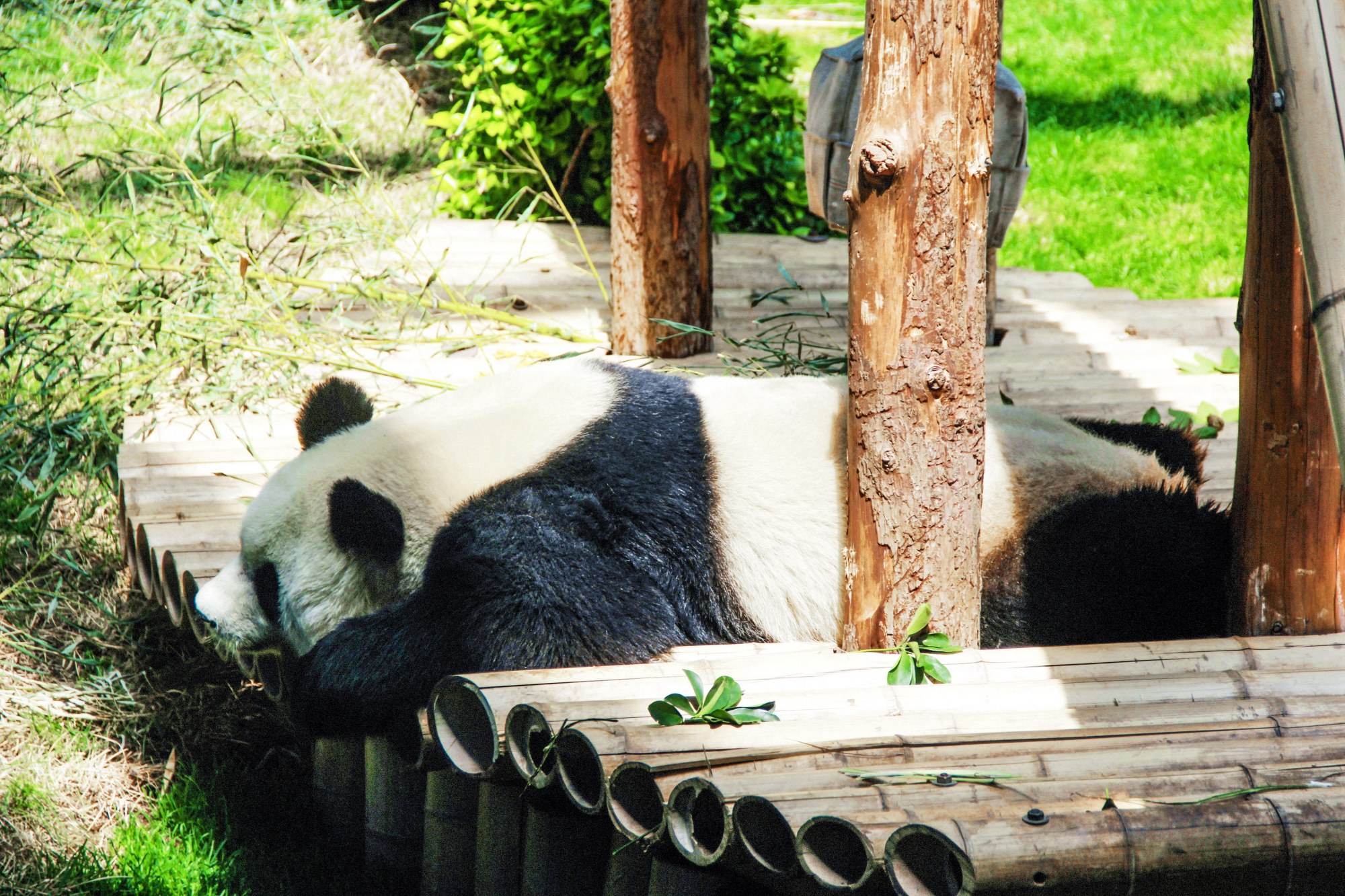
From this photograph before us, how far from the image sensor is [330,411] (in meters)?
2.82

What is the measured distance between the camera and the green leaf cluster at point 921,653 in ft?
6.82

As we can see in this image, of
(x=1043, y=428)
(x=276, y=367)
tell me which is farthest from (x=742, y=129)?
(x=1043, y=428)

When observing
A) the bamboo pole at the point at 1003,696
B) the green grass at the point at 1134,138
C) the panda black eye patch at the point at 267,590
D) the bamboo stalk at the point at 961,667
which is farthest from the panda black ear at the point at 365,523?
the green grass at the point at 1134,138

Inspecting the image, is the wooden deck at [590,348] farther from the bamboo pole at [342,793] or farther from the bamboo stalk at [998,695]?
the bamboo stalk at [998,695]

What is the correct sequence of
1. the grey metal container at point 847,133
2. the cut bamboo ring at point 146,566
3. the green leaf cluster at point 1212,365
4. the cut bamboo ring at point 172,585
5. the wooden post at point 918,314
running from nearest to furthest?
the wooden post at point 918,314 → the cut bamboo ring at point 172,585 → the cut bamboo ring at point 146,566 → the grey metal container at point 847,133 → the green leaf cluster at point 1212,365

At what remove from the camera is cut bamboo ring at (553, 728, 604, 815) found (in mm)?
1820

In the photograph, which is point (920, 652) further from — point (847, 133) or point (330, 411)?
point (847, 133)

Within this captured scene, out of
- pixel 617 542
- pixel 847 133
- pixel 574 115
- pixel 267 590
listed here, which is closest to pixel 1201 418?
pixel 847 133

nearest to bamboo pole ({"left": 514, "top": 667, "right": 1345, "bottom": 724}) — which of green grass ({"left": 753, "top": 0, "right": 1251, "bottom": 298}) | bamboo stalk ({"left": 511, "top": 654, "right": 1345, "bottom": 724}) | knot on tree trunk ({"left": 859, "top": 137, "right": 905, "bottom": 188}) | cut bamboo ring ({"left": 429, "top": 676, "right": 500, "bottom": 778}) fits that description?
bamboo stalk ({"left": 511, "top": 654, "right": 1345, "bottom": 724})

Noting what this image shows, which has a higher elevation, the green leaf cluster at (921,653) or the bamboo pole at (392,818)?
the green leaf cluster at (921,653)

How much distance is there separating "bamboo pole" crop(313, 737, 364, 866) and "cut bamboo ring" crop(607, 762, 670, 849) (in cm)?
87

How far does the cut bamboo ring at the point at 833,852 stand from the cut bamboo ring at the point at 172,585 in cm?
171

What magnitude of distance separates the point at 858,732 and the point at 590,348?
8.52ft

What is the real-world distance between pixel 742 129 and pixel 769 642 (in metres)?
3.87
